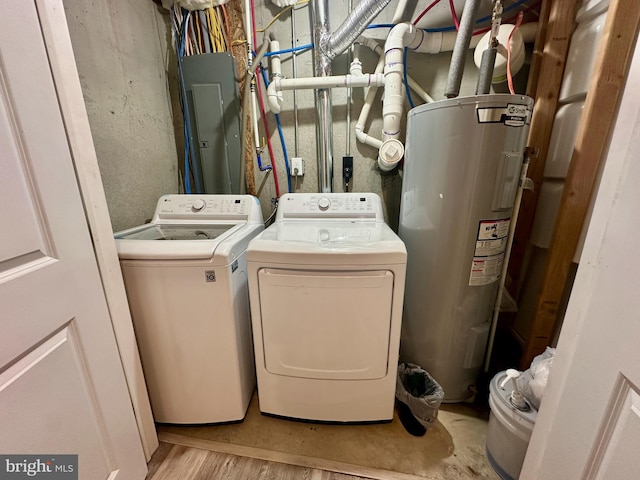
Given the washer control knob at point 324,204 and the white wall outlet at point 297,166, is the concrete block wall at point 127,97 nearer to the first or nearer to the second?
the white wall outlet at point 297,166

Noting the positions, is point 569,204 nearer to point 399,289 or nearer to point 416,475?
point 399,289

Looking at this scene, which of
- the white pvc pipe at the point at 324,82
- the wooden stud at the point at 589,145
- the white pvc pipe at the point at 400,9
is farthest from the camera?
the white pvc pipe at the point at 324,82

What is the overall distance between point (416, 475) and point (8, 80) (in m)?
1.80

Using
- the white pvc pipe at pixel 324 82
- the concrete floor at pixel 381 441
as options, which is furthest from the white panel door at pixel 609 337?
the white pvc pipe at pixel 324 82

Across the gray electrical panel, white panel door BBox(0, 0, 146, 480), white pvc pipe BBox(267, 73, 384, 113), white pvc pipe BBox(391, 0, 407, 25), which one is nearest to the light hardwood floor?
white panel door BBox(0, 0, 146, 480)

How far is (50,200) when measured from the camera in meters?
0.69

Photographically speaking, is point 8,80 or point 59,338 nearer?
point 8,80

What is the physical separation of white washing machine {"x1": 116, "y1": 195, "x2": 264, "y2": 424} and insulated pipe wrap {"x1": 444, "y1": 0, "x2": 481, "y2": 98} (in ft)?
3.88

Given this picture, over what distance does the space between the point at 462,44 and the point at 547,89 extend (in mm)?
550

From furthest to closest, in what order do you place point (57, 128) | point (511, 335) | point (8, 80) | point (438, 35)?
point (511, 335) < point (438, 35) < point (57, 128) < point (8, 80)

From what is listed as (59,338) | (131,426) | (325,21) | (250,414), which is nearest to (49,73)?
(59,338)
